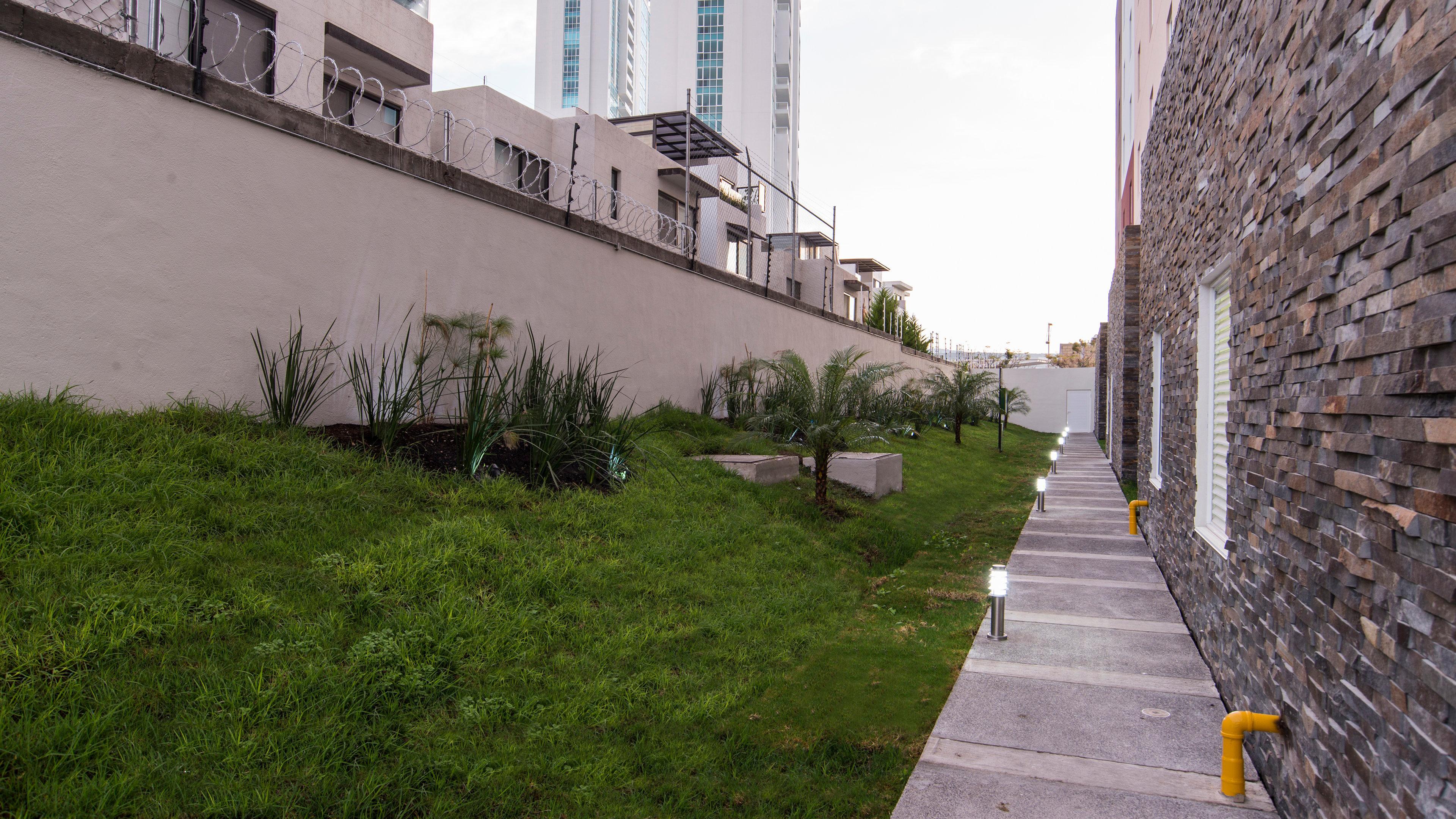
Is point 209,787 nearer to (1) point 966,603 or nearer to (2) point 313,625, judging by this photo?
(2) point 313,625

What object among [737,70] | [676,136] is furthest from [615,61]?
[676,136]

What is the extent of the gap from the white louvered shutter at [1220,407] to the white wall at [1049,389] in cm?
2946

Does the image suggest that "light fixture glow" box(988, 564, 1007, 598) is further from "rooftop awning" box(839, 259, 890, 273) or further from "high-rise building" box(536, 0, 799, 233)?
"high-rise building" box(536, 0, 799, 233)

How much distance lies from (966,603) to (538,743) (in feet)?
13.2

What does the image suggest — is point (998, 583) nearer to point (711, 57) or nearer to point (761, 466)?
point (761, 466)

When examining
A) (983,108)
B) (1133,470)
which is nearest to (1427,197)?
(1133,470)

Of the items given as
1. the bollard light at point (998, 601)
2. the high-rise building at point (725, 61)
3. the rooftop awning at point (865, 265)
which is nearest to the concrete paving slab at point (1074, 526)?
the bollard light at point (998, 601)

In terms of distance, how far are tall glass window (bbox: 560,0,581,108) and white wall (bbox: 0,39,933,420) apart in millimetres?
61227

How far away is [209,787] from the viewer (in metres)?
2.47

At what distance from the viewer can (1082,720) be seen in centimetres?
376

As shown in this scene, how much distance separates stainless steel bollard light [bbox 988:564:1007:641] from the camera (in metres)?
4.96

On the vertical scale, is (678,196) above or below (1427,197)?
above

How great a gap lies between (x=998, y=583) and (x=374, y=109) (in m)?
12.9

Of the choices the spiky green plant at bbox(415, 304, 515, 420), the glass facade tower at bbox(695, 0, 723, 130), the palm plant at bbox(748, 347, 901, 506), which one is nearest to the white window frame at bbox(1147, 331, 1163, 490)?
the palm plant at bbox(748, 347, 901, 506)
